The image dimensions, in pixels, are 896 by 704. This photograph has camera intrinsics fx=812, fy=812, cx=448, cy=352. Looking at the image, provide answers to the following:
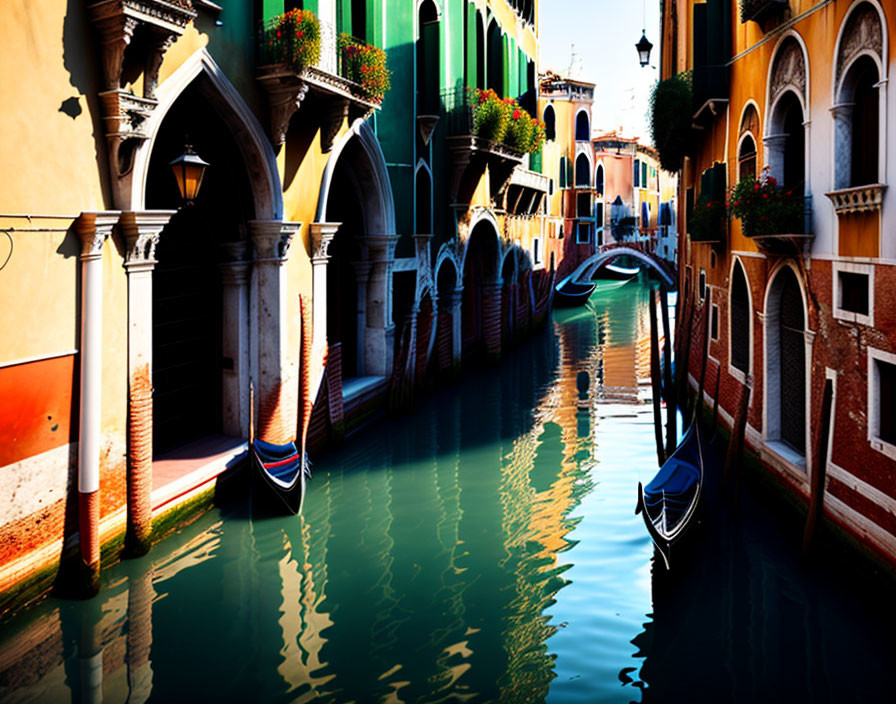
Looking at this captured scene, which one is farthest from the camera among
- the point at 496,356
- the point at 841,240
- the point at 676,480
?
the point at 496,356

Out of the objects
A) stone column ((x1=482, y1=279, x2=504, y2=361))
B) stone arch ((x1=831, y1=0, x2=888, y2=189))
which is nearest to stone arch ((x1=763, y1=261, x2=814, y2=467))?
stone arch ((x1=831, y1=0, x2=888, y2=189))

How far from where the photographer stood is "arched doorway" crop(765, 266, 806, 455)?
766 cm

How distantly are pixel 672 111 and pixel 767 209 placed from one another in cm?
512

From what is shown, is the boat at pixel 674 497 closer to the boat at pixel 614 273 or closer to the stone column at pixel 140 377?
the stone column at pixel 140 377

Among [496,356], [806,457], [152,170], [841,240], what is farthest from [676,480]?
[496,356]

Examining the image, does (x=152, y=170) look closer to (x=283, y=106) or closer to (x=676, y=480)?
(x=283, y=106)

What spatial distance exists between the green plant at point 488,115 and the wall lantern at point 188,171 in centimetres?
750

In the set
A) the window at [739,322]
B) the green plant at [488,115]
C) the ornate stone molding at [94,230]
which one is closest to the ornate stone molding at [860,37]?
the window at [739,322]

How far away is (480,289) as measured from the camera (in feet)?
58.6

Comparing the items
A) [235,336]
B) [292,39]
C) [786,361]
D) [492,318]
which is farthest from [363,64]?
[492,318]

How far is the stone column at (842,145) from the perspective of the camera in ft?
20.9

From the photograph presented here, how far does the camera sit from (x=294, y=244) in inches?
329

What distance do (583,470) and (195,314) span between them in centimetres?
453

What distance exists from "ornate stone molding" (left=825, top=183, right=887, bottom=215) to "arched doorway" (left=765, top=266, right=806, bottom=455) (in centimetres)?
136
